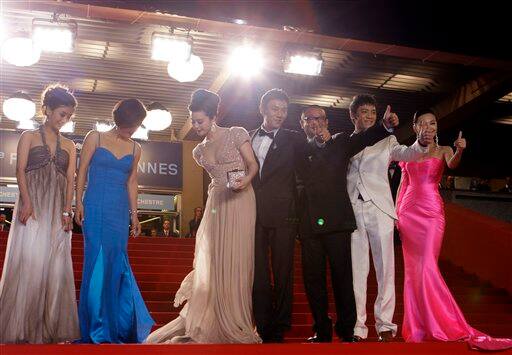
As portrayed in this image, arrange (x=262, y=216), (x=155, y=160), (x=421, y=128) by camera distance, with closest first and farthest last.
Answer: (x=262, y=216) < (x=421, y=128) < (x=155, y=160)

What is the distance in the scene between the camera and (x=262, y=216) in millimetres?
4203

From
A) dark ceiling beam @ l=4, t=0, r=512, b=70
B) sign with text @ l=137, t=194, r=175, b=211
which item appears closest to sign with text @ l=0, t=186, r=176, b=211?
sign with text @ l=137, t=194, r=175, b=211

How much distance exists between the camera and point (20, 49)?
8367 mm

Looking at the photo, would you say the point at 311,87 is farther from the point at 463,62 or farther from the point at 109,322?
the point at 109,322

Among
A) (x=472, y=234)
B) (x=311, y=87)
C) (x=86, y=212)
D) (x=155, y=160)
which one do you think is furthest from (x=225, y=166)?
(x=155, y=160)

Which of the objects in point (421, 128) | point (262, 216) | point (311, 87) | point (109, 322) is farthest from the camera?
point (311, 87)

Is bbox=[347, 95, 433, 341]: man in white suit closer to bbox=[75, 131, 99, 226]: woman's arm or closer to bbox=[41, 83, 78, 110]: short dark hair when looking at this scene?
bbox=[75, 131, 99, 226]: woman's arm

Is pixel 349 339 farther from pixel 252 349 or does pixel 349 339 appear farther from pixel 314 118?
pixel 314 118

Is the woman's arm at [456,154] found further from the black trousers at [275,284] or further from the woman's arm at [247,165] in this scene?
the woman's arm at [247,165]

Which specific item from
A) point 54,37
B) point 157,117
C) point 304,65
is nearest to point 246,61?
point 304,65

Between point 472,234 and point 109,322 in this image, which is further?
point 472,234

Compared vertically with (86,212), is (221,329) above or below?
below

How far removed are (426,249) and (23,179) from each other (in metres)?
2.52

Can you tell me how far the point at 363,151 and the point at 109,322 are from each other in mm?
2016
